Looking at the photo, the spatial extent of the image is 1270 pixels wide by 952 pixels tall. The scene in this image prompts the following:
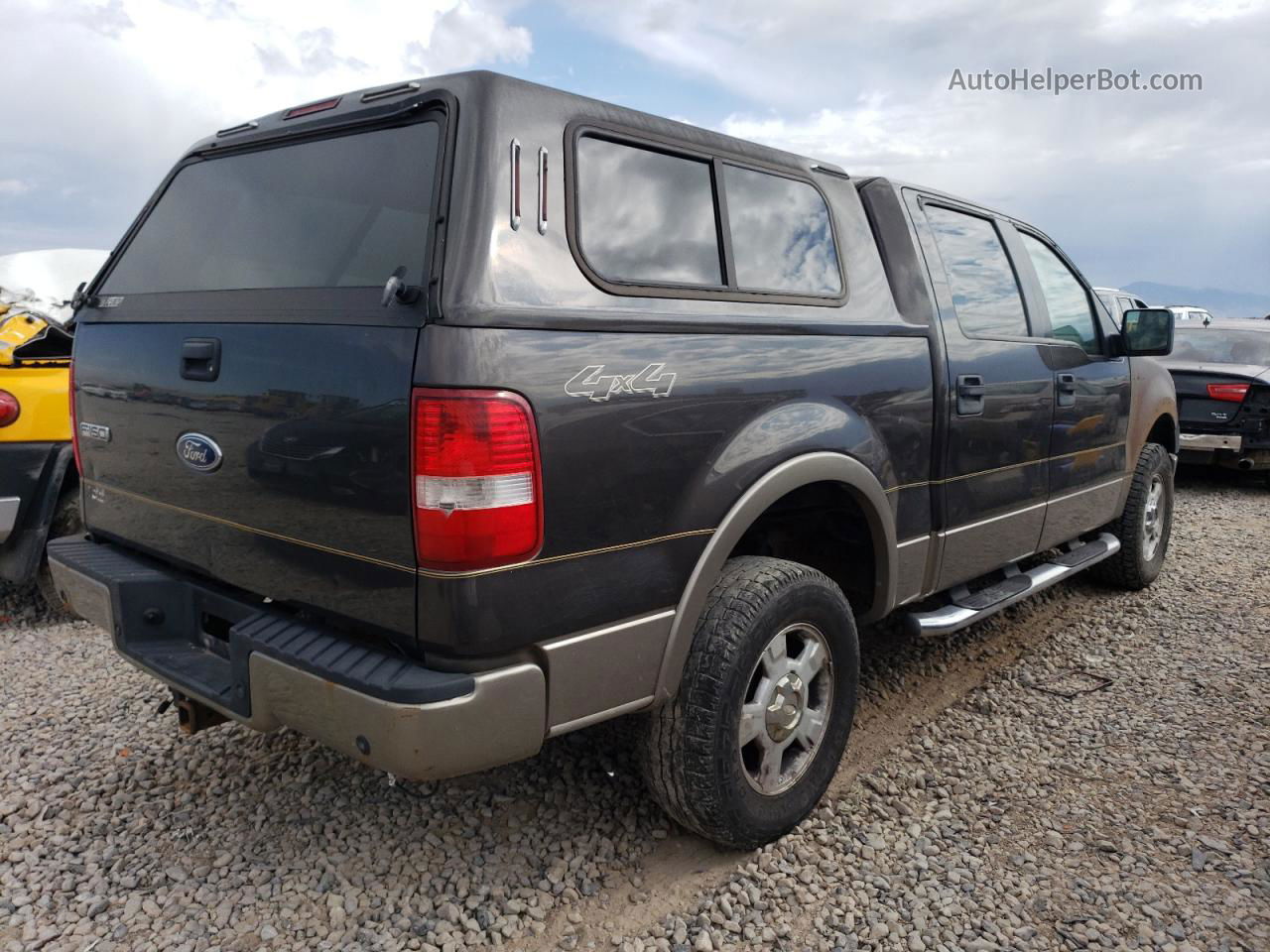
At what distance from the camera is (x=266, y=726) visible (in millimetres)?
2205

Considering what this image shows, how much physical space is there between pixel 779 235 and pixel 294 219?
55.3 inches

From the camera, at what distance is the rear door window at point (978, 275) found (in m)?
3.50

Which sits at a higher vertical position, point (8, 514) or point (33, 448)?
point (33, 448)

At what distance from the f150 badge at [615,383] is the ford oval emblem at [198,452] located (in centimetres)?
96

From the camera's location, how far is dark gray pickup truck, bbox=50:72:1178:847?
1954 mm

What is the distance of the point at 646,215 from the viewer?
7.77 feet

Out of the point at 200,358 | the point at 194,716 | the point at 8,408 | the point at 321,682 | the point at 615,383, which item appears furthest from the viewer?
the point at 8,408

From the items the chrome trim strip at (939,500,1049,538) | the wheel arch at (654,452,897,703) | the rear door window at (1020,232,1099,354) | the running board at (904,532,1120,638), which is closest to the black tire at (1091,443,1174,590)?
the running board at (904,532,1120,638)

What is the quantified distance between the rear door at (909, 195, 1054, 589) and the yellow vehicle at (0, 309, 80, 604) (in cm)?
384

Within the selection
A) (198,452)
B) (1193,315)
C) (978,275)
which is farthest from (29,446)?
(1193,315)

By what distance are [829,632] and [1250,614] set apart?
11.2 feet

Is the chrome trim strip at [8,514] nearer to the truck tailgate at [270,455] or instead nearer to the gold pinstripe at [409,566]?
the truck tailgate at [270,455]

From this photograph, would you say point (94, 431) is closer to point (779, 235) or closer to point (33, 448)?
point (33, 448)

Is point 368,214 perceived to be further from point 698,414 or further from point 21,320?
point 21,320
